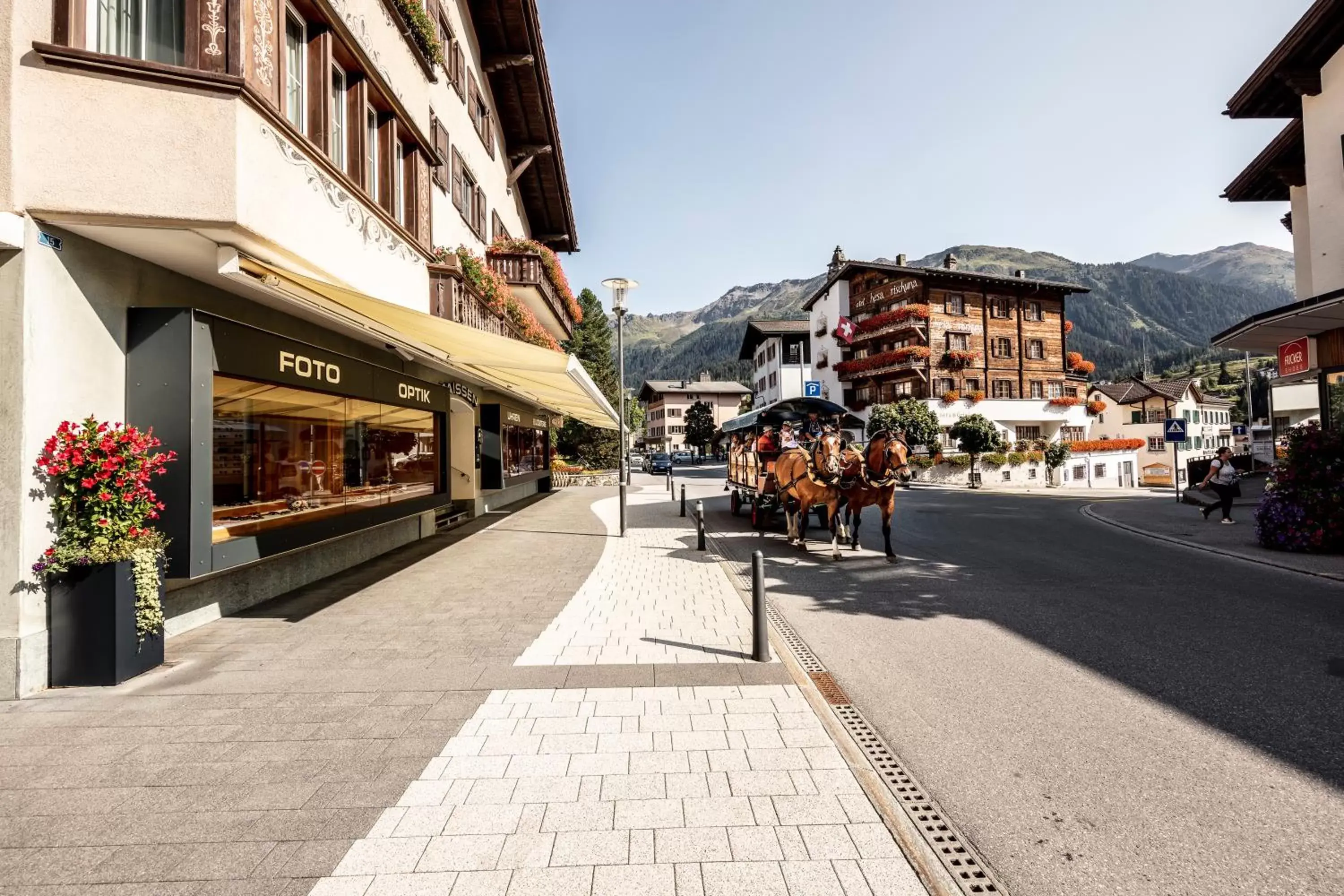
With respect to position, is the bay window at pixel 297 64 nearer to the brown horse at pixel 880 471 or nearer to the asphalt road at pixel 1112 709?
the asphalt road at pixel 1112 709

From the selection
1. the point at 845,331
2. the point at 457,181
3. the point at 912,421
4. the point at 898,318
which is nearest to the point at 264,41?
the point at 457,181

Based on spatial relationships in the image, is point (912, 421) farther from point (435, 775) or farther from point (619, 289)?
point (435, 775)

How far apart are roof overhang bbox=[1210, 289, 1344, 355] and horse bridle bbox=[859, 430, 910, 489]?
17.4ft

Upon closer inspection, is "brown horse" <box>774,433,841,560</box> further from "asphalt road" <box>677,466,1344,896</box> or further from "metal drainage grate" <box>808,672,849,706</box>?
"metal drainage grate" <box>808,672,849,706</box>

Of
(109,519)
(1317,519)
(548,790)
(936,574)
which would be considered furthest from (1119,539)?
(109,519)

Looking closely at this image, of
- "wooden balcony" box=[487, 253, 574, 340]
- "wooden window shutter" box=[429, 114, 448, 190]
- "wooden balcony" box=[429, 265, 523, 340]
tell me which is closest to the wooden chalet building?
"wooden balcony" box=[487, 253, 574, 340]

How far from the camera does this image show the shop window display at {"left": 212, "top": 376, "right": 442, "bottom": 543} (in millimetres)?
6129

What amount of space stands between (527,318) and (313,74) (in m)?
7.67

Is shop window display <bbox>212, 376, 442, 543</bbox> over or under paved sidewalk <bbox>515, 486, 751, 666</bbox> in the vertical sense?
over

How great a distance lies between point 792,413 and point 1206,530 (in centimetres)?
923

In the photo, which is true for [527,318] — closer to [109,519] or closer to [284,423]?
[284,423]

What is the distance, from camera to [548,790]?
3270 millimetres

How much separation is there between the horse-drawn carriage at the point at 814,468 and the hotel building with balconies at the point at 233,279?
389 cm

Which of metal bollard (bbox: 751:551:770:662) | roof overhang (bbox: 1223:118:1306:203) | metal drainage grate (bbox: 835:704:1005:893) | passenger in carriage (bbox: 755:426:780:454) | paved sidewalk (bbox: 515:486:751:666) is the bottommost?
metal drainage grate (bbox: 835:704:1005:893)
